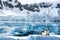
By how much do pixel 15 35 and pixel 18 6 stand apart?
47 centimetres

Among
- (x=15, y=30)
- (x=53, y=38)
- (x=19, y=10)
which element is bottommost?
(x=53, y=38)

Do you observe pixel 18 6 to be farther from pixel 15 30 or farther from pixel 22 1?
pixel 15 30

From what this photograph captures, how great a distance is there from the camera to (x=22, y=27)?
221cm

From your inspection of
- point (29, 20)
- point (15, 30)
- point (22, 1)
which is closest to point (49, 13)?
point (29, 20)

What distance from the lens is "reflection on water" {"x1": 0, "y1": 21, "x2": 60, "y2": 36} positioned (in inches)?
86.0

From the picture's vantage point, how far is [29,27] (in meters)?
2.20

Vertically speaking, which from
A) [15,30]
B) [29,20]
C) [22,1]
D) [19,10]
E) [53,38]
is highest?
[22,1]

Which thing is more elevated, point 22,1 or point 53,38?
point 22,1

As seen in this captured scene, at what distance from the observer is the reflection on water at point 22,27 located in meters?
2.18

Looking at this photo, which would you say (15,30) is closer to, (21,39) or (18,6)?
(21,39)

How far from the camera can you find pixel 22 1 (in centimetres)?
221

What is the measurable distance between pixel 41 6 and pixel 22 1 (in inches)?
12.4

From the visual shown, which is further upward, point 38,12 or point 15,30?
point 38,12

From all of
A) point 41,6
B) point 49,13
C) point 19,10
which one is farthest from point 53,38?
point 19,10
